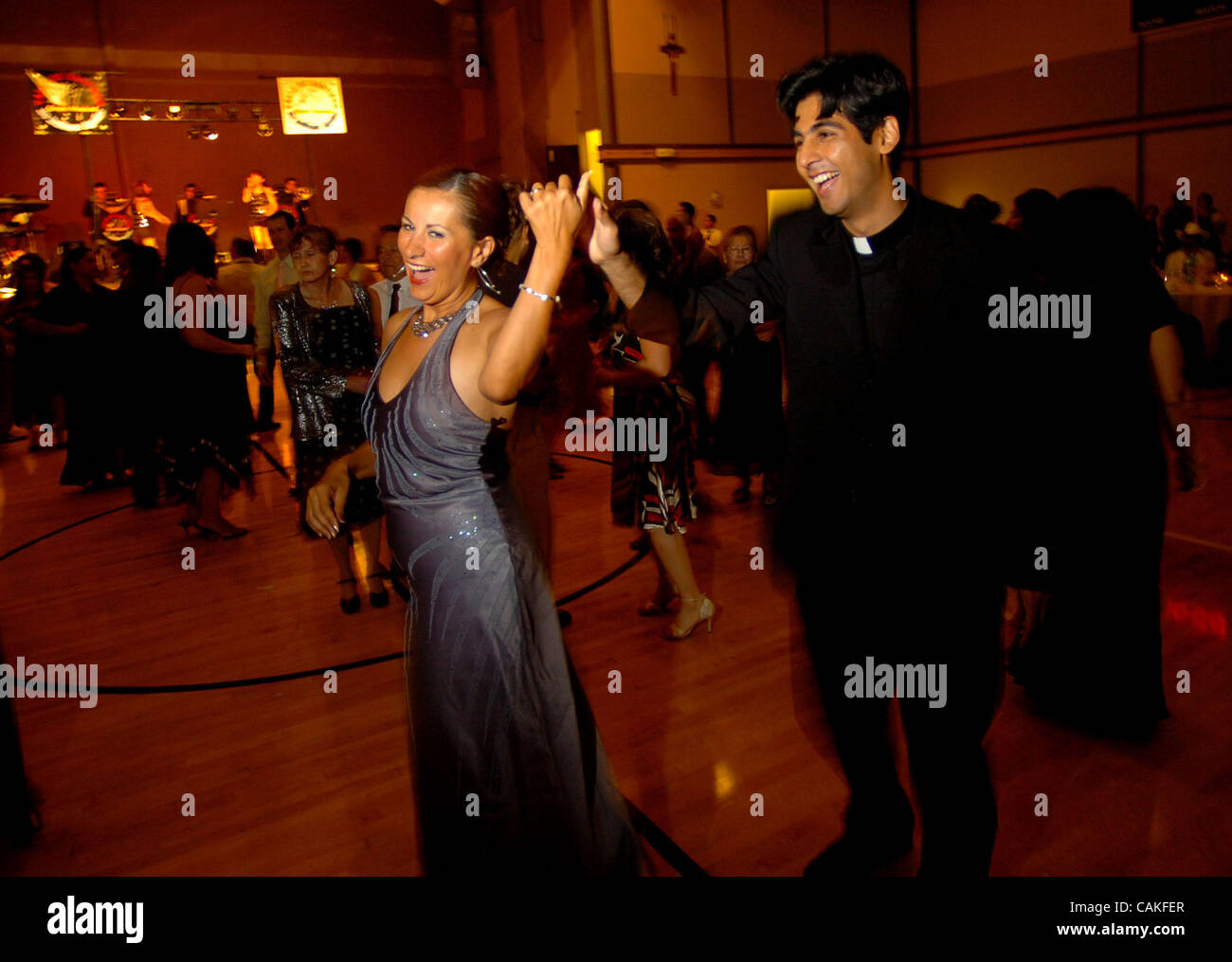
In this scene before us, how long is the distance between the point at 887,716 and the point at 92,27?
16906 mm

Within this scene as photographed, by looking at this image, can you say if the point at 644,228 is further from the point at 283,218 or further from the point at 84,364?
the point at 283,218

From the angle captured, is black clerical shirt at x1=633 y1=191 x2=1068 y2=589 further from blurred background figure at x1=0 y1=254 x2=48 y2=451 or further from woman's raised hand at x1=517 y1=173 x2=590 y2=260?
blurred background figure at x1=0 y1=254 x2=48 y2=451

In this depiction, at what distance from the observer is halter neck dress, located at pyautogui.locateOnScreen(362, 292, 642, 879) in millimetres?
1695

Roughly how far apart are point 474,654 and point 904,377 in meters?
0.94

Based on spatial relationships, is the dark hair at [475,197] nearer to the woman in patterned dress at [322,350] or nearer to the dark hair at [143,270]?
the woman in patterned dress at [322,350]

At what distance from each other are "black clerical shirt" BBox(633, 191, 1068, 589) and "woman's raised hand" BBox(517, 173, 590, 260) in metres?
0.22

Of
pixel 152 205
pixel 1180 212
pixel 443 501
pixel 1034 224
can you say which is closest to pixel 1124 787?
pixel 1034 224

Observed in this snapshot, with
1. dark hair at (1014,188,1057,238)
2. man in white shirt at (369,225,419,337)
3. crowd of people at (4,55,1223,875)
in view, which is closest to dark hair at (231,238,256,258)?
man in white shirt at (369,225,419,337)

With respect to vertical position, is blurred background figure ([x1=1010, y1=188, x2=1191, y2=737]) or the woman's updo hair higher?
the woman's updo hair

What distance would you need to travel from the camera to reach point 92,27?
47.3 ft

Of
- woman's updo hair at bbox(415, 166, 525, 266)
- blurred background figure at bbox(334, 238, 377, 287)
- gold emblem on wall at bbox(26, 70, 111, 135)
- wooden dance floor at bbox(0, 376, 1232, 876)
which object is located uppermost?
gold emblem on wall at bbox(26, 70, 111, 135)

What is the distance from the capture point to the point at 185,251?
5.11m

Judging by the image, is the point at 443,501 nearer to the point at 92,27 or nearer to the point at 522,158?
the point at 522,158

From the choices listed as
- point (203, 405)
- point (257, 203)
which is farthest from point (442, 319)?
point (257, 203)
